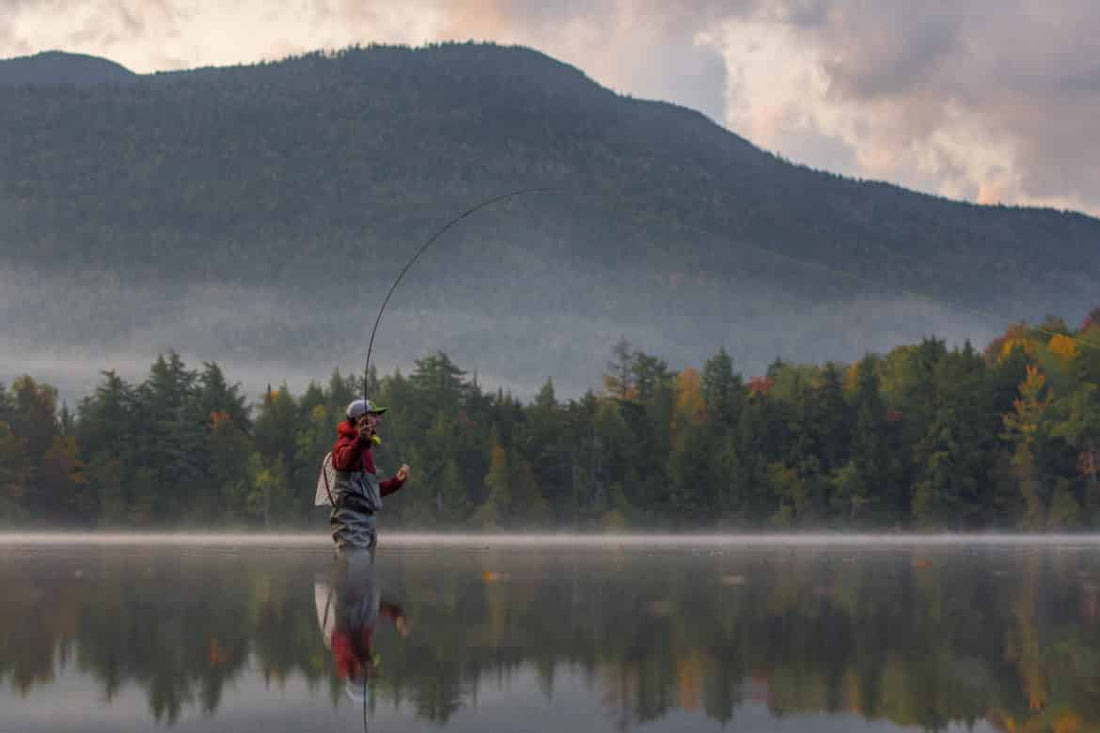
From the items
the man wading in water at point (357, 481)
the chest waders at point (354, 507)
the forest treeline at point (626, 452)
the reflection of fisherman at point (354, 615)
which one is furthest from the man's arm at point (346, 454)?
the forest treeline at point (626, 452)

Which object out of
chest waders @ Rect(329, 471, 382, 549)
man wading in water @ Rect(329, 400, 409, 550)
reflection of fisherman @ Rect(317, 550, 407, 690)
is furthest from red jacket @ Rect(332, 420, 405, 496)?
reflection of fisherman @ Rect(317, 550, 407, 690)

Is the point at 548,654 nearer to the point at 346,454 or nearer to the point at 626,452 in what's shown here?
the point at 346,454

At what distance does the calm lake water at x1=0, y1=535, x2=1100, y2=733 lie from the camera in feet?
35.1

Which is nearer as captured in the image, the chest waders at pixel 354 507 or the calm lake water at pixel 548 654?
the calm lake water at pixel 548 654

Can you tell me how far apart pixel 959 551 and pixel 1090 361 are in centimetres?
4827

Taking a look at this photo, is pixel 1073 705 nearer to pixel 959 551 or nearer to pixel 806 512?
pixel 959 551

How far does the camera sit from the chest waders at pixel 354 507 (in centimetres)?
2220

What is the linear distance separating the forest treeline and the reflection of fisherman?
59.5 metres

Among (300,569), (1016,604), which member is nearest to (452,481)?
(300,569)

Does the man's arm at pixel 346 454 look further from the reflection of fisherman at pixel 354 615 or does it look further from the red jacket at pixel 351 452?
the reflection of fisherman at pixel 354 615

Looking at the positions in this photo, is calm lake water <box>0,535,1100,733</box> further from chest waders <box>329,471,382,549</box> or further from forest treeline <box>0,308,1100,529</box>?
forest treeline <box>0,308,1100,529</box>

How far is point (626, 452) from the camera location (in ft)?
301

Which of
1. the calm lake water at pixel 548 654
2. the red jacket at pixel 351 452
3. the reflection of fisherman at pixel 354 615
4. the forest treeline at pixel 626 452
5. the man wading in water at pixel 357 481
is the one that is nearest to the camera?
the calm lake water at pixel 548 654

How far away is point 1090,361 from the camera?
8275cm
